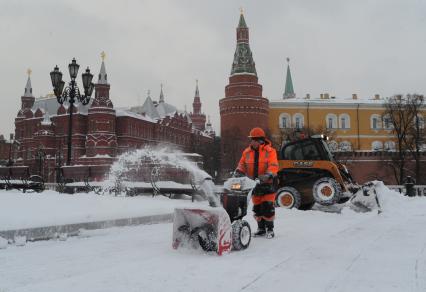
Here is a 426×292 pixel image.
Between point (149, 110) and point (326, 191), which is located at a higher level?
point (149, 110)

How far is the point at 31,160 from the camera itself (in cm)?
6969

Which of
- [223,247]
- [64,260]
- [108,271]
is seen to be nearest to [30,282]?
[108,271]

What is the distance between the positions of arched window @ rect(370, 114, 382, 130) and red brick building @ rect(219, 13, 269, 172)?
761 inches

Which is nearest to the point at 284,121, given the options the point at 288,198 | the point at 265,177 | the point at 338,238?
the point at 288,198

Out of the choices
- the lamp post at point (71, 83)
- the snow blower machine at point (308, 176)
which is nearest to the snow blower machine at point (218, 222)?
the snow blower machine at point (308, 176)

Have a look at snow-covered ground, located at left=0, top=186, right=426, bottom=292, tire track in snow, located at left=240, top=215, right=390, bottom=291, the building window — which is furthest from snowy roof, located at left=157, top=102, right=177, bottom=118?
snow-covered ground, located at left=0, top=186, right=426, bottom=292

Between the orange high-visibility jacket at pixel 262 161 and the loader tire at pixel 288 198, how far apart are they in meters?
5.85

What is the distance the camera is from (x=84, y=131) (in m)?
68.4

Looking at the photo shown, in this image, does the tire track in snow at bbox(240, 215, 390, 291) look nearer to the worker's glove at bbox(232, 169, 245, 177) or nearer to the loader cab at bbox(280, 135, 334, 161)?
the worker's glove at bbox(232, 169, 245, 177)

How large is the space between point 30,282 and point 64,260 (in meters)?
1.10

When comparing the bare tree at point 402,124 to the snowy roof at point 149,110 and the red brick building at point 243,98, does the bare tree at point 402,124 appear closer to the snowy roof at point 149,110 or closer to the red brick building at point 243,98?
the red brick building at point 243,98

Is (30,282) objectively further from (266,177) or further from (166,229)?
(166,229)

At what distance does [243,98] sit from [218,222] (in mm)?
68493

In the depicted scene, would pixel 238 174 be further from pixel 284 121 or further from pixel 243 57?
pixel 284 121
